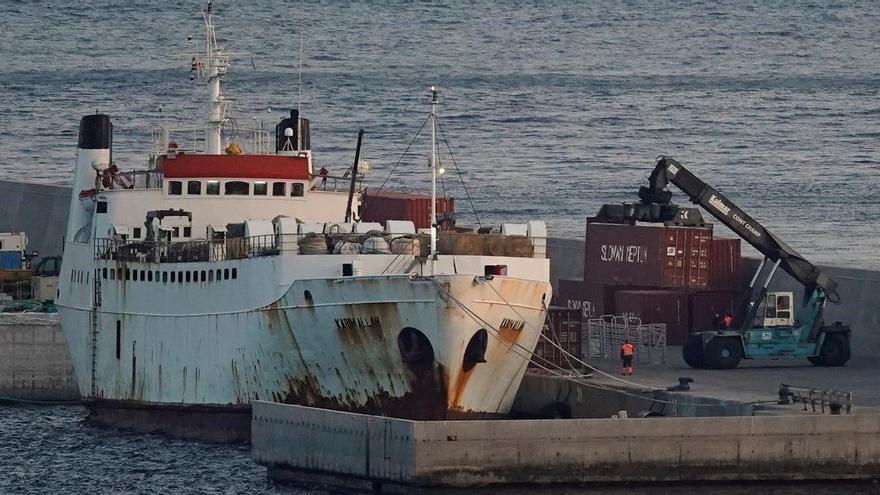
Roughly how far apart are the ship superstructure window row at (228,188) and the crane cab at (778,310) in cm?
1352

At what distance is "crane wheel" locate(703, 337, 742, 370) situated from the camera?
60.0 m

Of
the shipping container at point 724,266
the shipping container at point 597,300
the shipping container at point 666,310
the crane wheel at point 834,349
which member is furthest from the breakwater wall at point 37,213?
the crane wheel at point 834,349

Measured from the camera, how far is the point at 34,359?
227 ft

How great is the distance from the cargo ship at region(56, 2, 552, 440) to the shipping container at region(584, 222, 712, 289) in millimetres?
7216

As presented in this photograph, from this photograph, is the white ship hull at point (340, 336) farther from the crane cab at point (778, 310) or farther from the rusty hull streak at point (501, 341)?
the crane cab at point (778, 310)

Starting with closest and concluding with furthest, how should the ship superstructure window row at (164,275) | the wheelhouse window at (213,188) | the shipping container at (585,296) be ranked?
the ship superstructure window row at (164,275)
the wheelhouse window at (213,188)
the shipping container at (585,296)

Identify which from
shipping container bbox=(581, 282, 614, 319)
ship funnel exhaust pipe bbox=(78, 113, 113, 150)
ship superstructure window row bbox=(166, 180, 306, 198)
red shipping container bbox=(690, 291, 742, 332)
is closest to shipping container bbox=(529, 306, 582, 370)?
red shipping container bbox=(690, 291, 742, 332)

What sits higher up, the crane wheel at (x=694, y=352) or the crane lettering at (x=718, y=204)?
the crane lettering at (x=718, y=204)

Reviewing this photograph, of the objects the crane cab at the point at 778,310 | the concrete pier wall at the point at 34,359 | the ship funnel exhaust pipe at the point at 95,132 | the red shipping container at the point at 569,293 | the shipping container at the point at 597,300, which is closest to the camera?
the crane cab at the point at 778,310

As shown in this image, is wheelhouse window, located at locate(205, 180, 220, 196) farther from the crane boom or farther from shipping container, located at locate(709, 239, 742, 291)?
shipping container, located at locate(709, 239, 742, 291)

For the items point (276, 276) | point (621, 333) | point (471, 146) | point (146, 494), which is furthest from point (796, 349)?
point (471, 146)

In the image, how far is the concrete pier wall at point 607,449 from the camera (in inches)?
1763

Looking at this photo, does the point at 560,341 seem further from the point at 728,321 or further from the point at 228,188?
the point at 228,188

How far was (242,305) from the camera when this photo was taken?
56594mm
